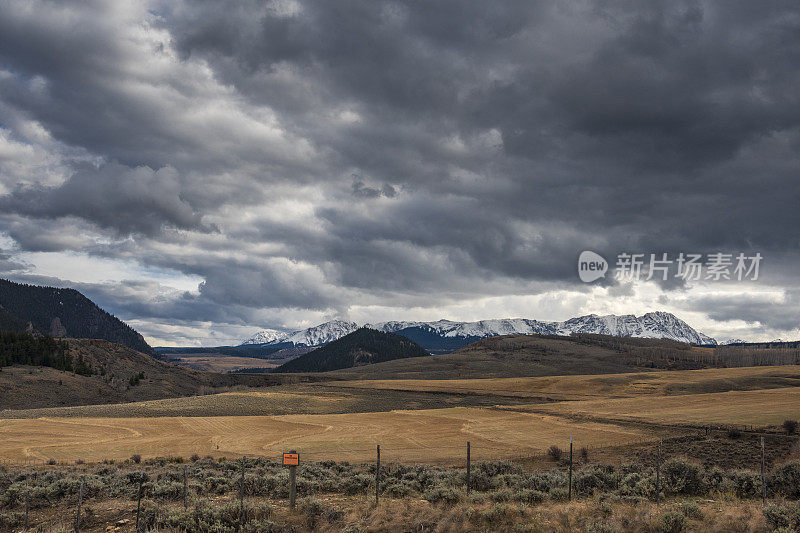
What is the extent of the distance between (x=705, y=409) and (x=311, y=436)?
1925 inches

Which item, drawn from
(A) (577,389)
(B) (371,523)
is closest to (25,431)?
(B) (371,523)

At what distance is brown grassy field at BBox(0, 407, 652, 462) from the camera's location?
1655 inches

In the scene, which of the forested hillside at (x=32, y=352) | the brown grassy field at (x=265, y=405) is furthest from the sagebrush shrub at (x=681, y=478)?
the forested hillside at (x=32, y=352)

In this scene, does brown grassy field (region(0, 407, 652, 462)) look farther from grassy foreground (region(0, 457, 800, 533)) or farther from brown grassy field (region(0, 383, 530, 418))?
grassy foreground (region(0, 457, 800, 533))

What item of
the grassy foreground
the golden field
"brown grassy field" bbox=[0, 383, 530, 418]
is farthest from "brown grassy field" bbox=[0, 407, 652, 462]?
the grassy foreground

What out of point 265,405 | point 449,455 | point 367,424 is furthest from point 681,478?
point 265,405

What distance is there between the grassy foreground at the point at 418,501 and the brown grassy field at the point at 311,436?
13469 millimetres

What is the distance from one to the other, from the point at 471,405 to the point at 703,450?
196 ft

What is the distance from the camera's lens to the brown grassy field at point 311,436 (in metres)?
42.0

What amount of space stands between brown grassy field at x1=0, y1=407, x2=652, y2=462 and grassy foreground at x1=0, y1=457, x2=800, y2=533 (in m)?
13.5

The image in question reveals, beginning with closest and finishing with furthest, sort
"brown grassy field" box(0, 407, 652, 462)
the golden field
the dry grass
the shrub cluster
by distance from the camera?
the shrub cluster < "brown grassy field" box(0, 407, 652, 462) < the golden field < the dry grass

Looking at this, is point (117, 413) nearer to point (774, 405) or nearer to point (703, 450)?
point (703, 450)

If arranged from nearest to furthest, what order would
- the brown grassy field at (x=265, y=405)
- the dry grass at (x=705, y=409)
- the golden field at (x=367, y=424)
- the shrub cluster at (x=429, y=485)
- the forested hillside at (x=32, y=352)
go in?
1. the shrub cluster at (x=429, y=485)
2. the golden field at (x=367, y=424)
3. the dry grass at (x=705, y=409)
4. the brown grassy field at (x=265, y=405)
5. the forested hillside at (x=32, y=352)

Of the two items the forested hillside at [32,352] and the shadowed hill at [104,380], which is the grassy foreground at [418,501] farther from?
the forested hillside at [32,352]
